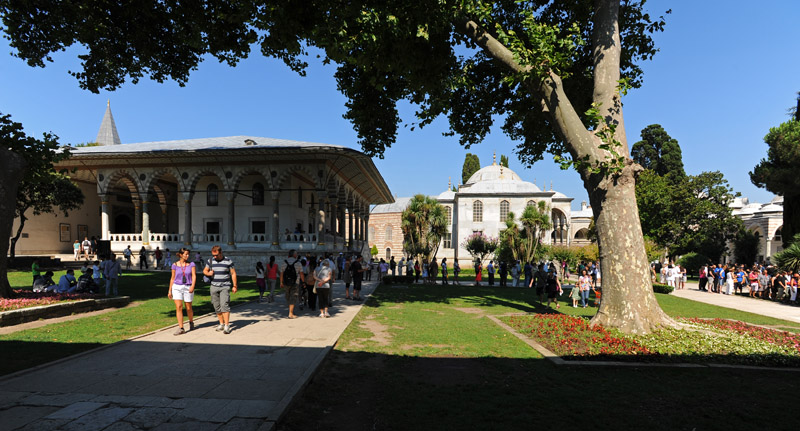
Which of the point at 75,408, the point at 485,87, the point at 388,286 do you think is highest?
the point at 485,87

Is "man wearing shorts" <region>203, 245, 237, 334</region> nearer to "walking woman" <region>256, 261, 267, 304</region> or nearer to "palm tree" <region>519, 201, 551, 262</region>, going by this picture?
"walking woman" <region>256, 261, 267, 304</region>

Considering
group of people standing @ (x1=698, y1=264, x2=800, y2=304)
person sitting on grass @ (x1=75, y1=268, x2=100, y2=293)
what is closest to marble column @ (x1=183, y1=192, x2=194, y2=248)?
person sitting on grass @ (x1=75, y1=268, x2=100, y2=293)

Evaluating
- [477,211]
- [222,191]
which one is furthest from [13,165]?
[477,211]

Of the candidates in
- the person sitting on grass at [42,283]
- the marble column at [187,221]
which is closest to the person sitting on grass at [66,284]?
the person sitting on grass at [42,283]

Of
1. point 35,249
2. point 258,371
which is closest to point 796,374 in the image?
point 258,371

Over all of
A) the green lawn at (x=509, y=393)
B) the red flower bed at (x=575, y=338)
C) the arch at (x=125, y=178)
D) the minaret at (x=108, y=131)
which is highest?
the minaret at (x=108, y=131)

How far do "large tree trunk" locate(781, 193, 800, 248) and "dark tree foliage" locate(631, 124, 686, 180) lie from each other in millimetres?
22557

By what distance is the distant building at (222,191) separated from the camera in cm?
2495

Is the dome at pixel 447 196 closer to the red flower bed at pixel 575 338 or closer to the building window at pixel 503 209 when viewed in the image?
the building window at pixel 503 209

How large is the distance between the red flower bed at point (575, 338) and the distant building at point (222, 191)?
16.7 metres

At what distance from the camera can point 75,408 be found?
13.1 ft

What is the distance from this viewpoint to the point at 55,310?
940cm

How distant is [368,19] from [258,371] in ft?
21.9

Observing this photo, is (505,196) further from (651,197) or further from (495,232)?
(651,197)
